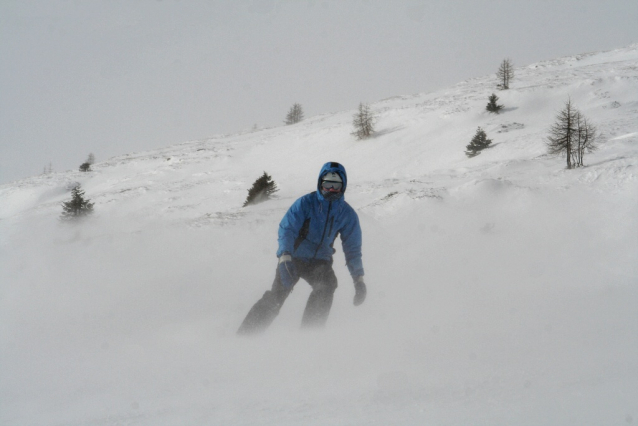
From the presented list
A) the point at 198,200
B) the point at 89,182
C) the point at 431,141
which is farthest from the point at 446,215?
the point at 89,182

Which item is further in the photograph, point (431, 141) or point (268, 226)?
point (431, 141)

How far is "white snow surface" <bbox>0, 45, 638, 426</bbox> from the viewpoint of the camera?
247 cm

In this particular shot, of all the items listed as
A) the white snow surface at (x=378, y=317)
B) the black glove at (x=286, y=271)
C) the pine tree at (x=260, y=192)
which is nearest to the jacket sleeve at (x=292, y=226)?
the black glove at (x=286, y=271)

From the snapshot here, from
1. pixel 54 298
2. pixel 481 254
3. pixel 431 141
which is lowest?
pixel 481 254

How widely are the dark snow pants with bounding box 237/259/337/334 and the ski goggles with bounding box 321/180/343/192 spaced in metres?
0.84

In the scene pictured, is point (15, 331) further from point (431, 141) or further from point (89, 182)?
point (89, 182)

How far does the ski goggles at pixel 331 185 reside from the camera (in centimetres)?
455

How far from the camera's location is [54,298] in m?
6.51

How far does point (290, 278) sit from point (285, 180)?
22874 mm

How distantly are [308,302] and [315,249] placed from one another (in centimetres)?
60

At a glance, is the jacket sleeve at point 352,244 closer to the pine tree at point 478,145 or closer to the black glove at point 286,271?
the black glove at point 286,271

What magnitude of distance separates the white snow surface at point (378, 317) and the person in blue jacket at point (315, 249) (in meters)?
0.30

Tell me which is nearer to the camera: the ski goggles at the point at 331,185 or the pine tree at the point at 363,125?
the ski goggles at the point at 331,185

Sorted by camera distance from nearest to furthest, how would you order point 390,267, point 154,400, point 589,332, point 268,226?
point 154,400 → point 589,332 → point 390,267 → point 268,226
